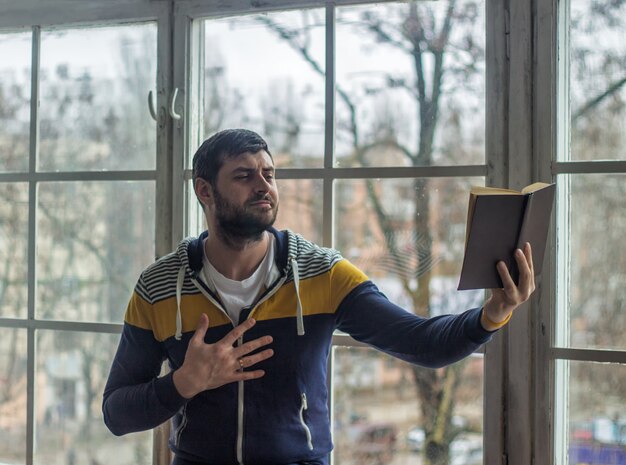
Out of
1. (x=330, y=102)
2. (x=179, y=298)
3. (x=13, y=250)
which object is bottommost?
(x=179, y=298)

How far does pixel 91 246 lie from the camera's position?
2191 millimetres

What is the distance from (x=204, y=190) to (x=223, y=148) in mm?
114

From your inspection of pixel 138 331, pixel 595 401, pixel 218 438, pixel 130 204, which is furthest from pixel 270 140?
pixel 595 401

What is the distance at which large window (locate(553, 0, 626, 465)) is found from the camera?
1.70 m

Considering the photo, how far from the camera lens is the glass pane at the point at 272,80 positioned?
1.96 metres

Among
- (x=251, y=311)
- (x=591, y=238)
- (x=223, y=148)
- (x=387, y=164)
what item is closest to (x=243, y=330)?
(x=251, y=311)

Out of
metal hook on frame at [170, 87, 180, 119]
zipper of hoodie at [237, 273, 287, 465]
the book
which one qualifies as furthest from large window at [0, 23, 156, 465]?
the book

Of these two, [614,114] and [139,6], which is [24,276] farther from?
[614,114]

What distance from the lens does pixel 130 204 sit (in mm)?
2139

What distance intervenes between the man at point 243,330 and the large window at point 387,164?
142mm

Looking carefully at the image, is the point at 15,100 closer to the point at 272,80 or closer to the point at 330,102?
the point at 272,80

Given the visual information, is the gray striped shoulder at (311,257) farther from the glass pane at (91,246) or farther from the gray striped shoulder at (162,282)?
the glass pane at (91,246)

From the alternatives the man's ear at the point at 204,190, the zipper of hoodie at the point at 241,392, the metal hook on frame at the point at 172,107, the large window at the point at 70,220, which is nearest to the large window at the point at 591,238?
the zipper of hoodie at the point at 241,392

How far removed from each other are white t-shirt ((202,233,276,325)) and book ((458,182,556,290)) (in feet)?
1.71
